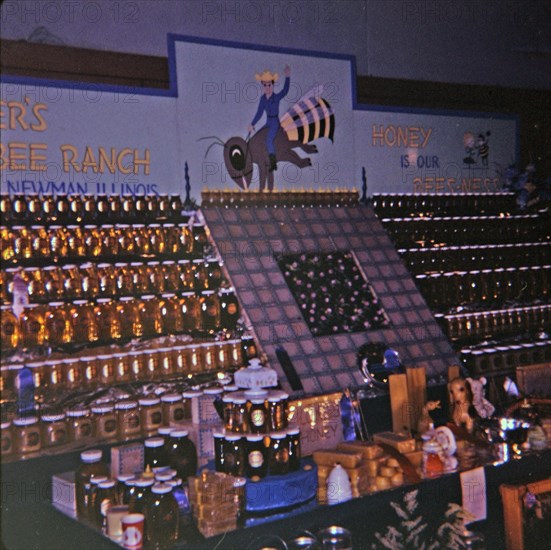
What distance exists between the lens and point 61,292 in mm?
4957

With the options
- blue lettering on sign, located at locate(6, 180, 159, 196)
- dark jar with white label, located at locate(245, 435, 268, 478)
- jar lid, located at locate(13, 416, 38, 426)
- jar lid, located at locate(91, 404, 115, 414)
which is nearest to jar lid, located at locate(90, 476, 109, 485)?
dark jar with white label, located at locate(245, 435, 268, 478)

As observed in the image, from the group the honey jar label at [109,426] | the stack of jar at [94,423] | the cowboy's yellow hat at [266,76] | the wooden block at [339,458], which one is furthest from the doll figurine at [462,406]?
the cowboy's yellow hat at [266,76]

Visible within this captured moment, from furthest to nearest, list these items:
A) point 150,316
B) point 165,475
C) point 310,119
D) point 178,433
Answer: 1. point 310,119
2. point 150,316
3. point 178,433
4. point 165,475

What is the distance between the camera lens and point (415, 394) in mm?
5000

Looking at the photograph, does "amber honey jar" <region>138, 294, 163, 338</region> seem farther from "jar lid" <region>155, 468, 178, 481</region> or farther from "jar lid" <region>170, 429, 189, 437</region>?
"jar lid" <region>155, 468, 178, 481</region>

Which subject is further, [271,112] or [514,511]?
[271,112]

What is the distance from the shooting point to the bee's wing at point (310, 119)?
6551mm

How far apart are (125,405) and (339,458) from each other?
1337 mm

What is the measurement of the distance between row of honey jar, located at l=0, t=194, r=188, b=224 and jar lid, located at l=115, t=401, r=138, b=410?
1.15m

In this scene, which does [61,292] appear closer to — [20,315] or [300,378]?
[20,315]

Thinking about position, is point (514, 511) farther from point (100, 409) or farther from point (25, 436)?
point (25, 436)

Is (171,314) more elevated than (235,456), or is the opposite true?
(171,314)

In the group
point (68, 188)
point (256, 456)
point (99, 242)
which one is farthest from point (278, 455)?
point (68, 188)

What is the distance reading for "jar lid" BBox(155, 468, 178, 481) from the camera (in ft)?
10.8
